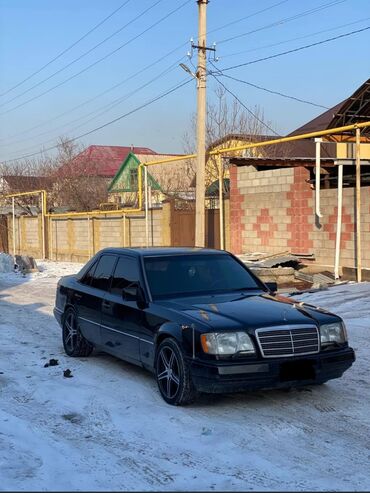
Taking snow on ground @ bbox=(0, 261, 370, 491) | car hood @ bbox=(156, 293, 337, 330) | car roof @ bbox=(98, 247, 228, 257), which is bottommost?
snow on ground @ bbox=(0, 261, 370, 491)

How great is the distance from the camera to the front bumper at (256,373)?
5.25 meters

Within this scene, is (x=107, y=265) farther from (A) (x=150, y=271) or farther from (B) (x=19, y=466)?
(B) (x=19, y=466)

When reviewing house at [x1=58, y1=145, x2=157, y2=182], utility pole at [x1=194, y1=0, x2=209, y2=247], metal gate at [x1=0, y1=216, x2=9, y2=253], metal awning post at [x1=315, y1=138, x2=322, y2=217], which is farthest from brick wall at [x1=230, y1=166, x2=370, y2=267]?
house at [x1=58, y1=145, x2=157, y2=182]

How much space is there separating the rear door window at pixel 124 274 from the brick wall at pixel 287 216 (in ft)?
26.6

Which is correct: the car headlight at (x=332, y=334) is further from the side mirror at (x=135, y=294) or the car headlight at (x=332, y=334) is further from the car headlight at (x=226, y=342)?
the side mirror at (x=135, y=294)

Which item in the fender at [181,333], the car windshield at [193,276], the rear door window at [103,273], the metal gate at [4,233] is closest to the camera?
the fender at [181,333]

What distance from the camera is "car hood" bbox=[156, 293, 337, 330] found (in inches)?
215

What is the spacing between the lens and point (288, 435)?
190 inches

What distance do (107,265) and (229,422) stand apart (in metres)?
2.99

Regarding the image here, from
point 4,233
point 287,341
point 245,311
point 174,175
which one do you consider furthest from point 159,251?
point 174,175

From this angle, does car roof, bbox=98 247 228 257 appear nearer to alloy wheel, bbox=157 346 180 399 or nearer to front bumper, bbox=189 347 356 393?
alloy wheel, bbox=157 346 180 399

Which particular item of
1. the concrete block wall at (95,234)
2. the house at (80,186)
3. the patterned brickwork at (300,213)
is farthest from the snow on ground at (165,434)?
the house at (80,186)

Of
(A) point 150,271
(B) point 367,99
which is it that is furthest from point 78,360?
(B) point 367,99

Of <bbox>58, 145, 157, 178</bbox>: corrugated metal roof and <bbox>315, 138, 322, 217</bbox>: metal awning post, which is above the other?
<bbox>58, 145, 157, 178</bbox>: corrugated metal roof
